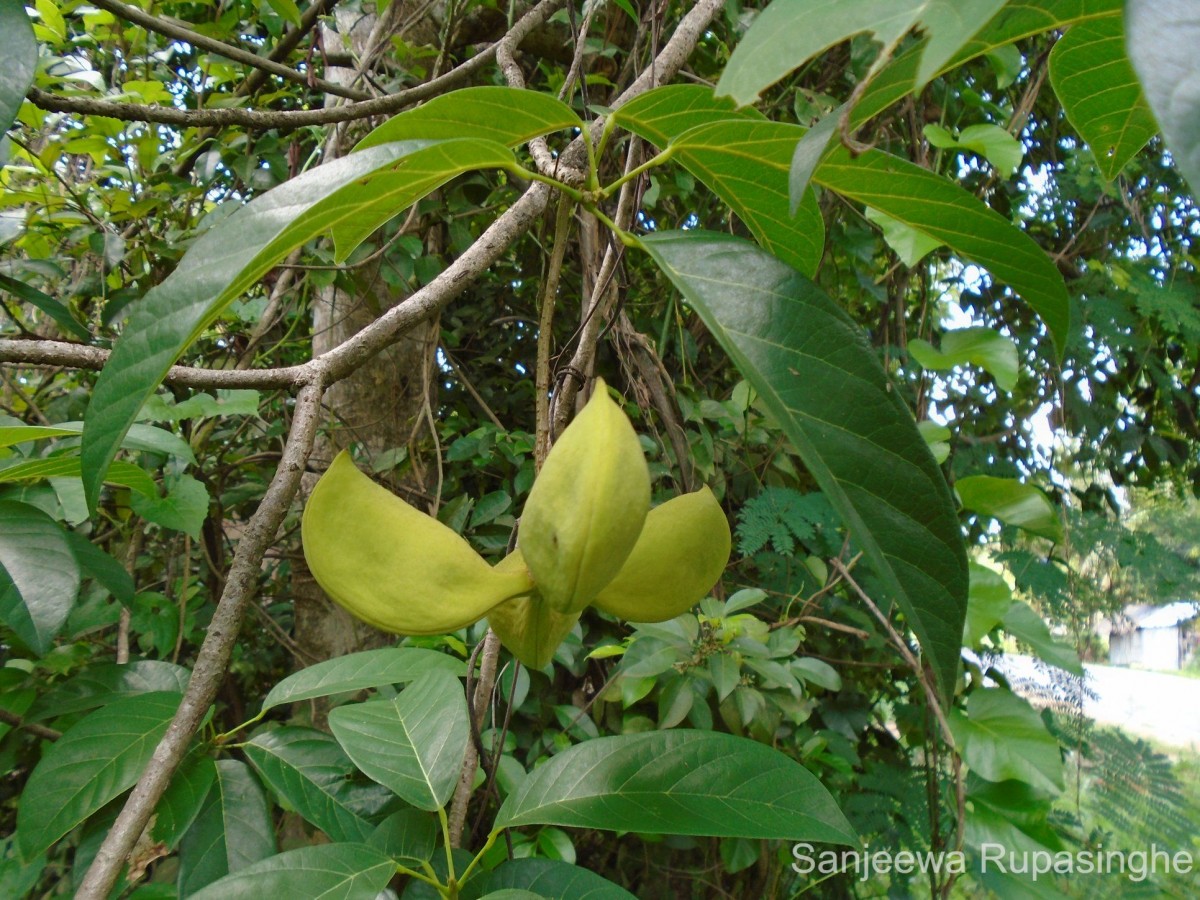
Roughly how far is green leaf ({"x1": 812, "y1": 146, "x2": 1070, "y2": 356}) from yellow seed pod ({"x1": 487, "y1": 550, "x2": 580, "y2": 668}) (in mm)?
330

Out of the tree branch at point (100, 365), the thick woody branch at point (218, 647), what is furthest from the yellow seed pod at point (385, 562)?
the tree branch at point (100, 365)

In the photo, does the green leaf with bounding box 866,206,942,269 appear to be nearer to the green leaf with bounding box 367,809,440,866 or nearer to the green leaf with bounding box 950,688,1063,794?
the green leaf with bounding box 950,688,1063,794

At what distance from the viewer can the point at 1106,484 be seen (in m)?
2.16

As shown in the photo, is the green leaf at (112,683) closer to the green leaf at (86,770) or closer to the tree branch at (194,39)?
the green leaf at (86,770)

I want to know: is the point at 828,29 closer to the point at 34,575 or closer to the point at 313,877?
the point at 313,877

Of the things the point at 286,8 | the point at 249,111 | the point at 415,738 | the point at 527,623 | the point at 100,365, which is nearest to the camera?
the point at 527,623

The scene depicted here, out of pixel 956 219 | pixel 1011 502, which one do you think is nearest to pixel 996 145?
pixel 1011 502

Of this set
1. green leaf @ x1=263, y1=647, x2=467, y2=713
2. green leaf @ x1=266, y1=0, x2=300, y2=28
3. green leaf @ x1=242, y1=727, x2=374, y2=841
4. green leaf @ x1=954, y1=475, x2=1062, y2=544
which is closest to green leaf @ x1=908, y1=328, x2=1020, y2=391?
green leaf @ x1=954, y1=475, x2=1062, y2=544

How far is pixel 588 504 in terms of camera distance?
0.35 meters

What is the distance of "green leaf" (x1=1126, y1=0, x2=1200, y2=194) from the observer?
9.0 inches

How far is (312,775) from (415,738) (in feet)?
0.47

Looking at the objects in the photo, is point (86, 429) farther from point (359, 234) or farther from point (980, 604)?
point (980, 604)

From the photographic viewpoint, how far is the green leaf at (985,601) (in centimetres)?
100

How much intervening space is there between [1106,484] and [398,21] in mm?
2264
